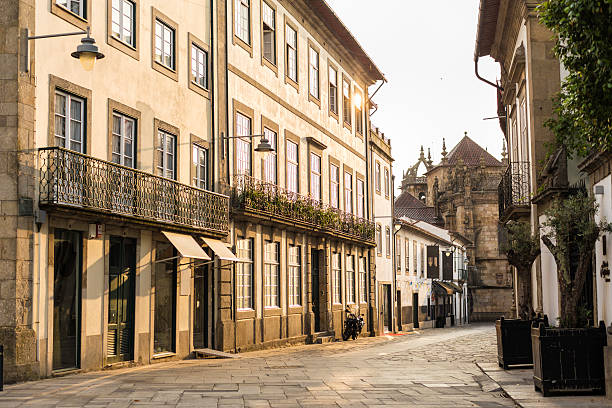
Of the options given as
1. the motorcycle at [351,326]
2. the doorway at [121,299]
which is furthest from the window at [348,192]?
the doorway at [121,299]

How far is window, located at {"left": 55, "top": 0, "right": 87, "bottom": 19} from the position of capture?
16.2 meters

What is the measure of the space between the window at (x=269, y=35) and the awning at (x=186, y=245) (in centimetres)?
874

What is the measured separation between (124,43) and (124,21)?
1.78 feet

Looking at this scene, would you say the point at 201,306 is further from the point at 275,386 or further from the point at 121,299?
the point at 275,386

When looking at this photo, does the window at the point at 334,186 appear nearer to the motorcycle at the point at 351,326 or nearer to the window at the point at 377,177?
the motorcycle at the point at 351,326

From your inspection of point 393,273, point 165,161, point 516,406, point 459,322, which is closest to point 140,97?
point 165,161

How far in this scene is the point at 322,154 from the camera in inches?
1260

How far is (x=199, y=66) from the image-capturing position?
71.5 feet

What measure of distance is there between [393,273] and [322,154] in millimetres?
14727

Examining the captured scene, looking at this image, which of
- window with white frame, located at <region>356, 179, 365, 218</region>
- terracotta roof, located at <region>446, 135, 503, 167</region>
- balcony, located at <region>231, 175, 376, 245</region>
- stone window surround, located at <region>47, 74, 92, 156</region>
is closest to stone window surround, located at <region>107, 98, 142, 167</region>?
stone window surround, located at <region>47, 74, 92, 156</region>

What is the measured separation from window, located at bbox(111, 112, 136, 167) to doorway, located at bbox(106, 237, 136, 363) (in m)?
1.65

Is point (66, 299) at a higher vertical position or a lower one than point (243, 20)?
lower

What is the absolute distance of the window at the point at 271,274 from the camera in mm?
25641

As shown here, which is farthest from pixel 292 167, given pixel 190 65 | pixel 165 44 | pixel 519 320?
pixel 519 320
